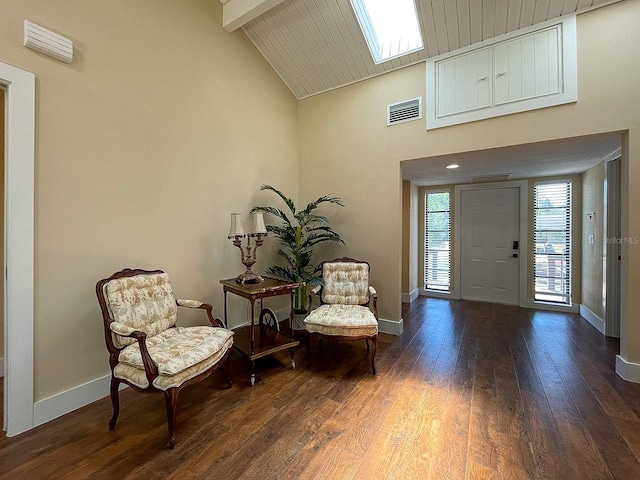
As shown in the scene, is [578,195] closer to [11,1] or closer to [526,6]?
[526,6]

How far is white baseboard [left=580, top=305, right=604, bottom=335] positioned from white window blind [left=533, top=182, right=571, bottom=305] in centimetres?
32

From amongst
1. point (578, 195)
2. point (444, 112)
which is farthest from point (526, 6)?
point (578, 195)

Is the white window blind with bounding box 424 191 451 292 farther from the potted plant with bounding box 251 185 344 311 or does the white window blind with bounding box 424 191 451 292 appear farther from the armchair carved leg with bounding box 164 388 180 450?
the armchair carved leg with bounding box 164 388 180 450

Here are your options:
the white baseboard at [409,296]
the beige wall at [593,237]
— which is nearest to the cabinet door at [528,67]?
the beige wall at [593,237]

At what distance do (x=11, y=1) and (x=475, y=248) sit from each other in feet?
20.6

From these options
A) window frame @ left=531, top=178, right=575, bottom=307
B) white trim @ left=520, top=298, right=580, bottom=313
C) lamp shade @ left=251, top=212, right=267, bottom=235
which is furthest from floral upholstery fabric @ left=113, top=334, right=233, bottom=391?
window frame @ left=531, top=178, right=575, bottom=307

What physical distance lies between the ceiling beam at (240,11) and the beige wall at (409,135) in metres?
1.35

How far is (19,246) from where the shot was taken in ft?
5.91

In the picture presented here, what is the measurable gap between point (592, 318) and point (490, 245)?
1.74m

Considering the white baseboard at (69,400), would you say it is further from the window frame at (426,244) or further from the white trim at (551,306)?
the white trim at (551,306)

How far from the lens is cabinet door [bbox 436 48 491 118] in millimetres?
2965

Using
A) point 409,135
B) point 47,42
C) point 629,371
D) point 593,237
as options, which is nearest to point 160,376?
point 47,42

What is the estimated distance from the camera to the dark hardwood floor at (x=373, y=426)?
60.9 inches

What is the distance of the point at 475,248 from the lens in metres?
5.34
